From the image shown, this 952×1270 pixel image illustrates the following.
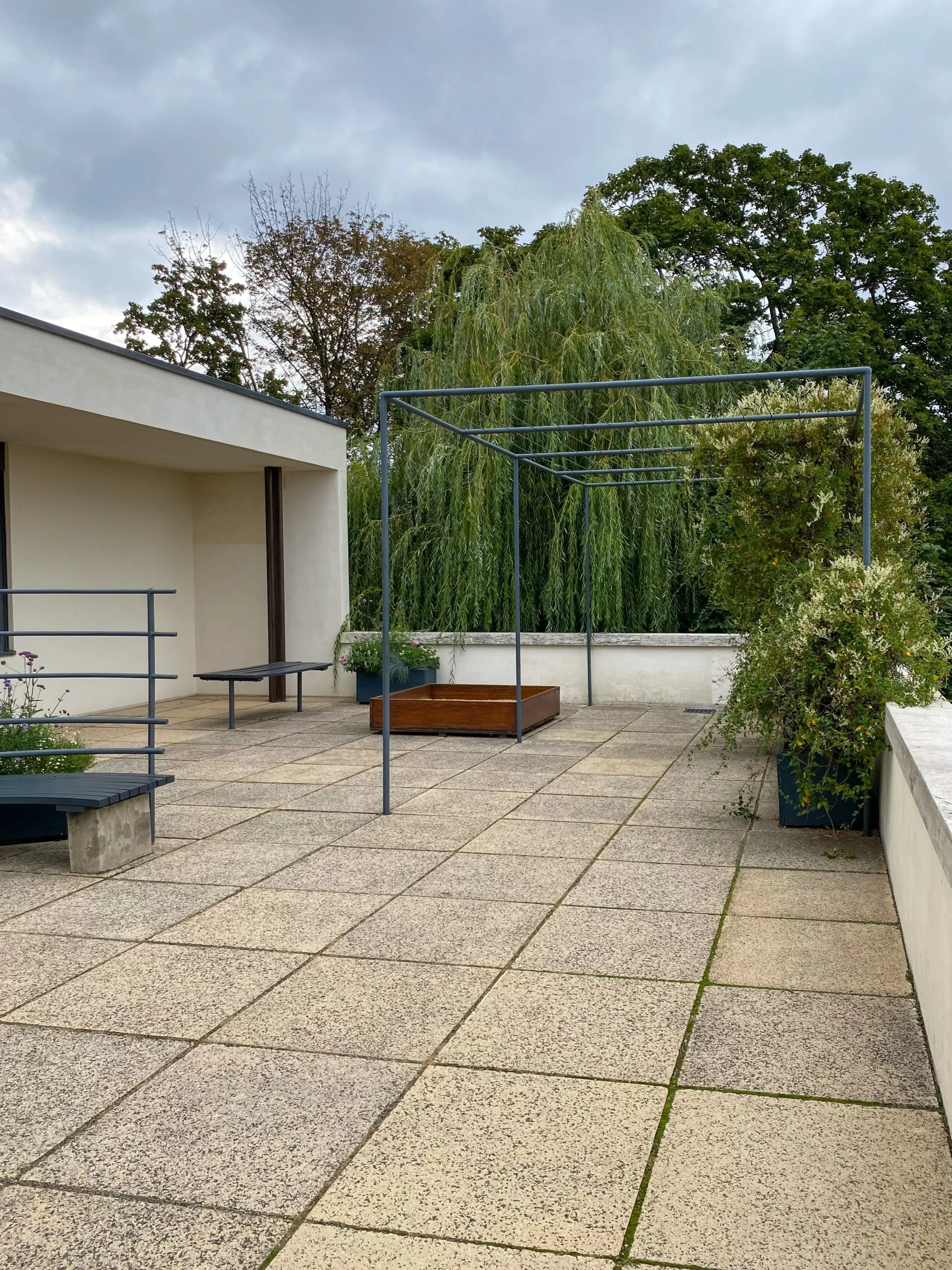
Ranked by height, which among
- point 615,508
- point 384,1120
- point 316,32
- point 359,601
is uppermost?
point 316,32

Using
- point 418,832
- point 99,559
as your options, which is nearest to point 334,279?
point 99,559

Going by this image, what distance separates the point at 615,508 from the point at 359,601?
296cm

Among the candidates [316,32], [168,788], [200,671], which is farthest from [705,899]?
[316,32]

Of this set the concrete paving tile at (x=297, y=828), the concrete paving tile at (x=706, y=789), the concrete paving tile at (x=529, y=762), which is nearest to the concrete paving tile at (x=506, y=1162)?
the concrete paving tile at (x=297, y=828)

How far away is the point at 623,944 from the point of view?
407cm

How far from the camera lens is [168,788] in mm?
7172

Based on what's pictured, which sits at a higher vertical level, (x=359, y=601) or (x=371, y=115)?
(x=371, y=115)

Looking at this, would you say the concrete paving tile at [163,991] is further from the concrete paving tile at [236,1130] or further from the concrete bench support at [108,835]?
the concrete bench support at [108,835]

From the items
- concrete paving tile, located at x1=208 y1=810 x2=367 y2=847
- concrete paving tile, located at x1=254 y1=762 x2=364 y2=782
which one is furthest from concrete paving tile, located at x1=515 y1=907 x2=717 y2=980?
concrete paving tile, located at x1=254 y1=762 x2=364 y2=782

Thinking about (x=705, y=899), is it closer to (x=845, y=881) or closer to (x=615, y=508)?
(x=845, y=881)

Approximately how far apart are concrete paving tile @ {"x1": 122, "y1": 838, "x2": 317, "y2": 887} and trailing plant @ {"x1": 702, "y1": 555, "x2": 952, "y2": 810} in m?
2.32

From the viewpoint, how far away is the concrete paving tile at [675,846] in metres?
5.29

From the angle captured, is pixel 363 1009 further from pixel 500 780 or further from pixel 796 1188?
pixel 500 780

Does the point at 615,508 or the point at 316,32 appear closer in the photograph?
the point at 615,508
